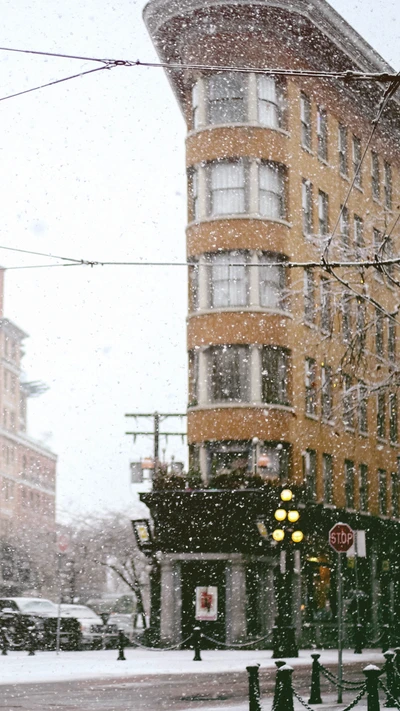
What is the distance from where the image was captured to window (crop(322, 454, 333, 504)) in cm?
4472

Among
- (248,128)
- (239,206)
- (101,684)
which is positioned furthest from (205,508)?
(101,684)

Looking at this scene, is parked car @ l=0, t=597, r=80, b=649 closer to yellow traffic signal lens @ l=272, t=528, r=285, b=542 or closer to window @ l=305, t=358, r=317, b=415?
yellow traffic signal lens @ l=272, t=528, r=285, b=542

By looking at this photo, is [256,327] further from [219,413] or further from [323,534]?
[323,534]

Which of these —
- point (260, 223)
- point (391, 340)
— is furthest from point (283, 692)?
point (391, 340)

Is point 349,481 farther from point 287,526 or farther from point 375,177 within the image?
point 287,526

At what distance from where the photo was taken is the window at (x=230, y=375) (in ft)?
131

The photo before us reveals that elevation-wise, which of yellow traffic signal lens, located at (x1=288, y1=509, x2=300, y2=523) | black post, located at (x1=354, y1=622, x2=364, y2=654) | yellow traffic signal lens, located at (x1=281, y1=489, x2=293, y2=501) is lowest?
black post, located at (x1=354, y1=622, x2=364, y2=654)

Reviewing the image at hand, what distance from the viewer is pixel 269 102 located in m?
41.9

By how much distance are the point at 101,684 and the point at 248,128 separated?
2333 cm

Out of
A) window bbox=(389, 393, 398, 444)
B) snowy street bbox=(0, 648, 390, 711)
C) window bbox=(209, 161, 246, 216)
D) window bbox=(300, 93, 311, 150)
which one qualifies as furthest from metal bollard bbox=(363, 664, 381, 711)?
window bbox=(389, 393, 398, 444)

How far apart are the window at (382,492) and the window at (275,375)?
36.5ft

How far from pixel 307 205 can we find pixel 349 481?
34.9 ft

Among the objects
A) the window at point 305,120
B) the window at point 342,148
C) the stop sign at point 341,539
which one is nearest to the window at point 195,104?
the window at point 305,120

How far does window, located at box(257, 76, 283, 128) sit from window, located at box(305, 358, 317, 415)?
26.8 ft
